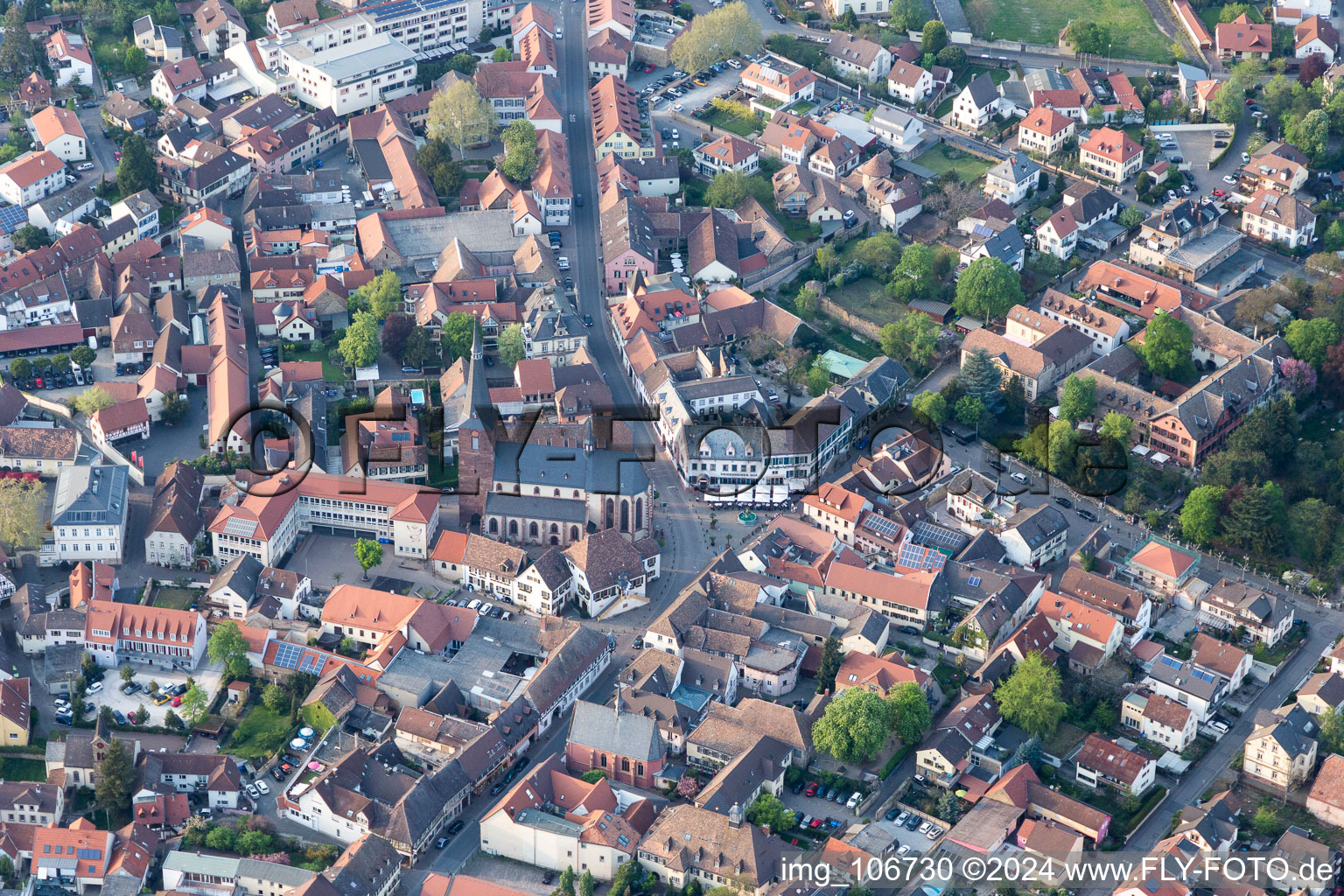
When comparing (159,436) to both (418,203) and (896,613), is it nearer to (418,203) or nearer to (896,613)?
(418,203)

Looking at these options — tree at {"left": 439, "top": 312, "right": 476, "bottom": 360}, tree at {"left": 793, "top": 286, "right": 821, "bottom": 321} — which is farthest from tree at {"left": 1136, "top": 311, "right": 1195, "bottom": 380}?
tree at {"left": 439, "top": 312, "right": 476, "bottom": 360}

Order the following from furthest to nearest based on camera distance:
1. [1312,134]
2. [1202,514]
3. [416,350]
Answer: [1312,134] < [416,350] < [1202,514]

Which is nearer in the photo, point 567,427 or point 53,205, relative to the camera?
point 567,427

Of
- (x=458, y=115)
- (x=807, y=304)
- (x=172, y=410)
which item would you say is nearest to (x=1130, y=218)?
(x=807, y=304)

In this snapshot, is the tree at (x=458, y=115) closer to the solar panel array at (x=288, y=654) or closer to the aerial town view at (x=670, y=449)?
the aerial town view at (x=670, y=449)

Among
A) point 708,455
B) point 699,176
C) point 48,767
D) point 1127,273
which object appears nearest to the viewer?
point 48,767

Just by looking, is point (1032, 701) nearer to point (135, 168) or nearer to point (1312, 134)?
point (1312, 134)

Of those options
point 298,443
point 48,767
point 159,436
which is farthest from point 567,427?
point 48,767
